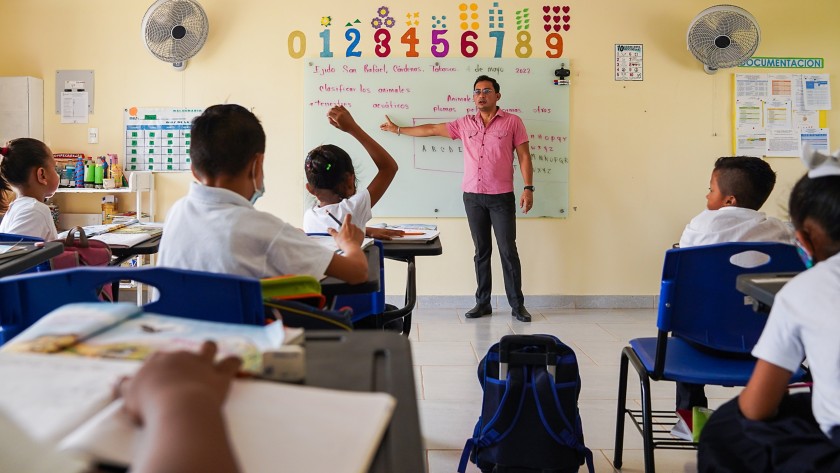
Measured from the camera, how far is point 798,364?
1.20m

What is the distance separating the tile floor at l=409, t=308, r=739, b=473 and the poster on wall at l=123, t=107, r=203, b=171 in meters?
2.06

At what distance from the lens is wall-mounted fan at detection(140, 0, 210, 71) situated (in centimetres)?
485

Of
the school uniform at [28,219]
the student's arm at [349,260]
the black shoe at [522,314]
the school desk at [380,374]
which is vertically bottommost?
the black shoe at [522,314]

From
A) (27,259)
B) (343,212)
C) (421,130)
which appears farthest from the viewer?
(421,130)

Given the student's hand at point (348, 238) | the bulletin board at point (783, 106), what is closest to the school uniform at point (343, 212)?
the student's hand at point (348, 238)

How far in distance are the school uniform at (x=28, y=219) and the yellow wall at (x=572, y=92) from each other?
2.34 m

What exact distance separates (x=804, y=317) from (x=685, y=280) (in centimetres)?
86

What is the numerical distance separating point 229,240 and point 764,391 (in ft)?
3.33

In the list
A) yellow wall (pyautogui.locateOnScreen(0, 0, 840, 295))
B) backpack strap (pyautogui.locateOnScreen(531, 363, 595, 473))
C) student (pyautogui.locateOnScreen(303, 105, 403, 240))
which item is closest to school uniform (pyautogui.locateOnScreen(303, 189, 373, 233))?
student (pyautogui.locateOnScreen(303, 105, 403, 240))

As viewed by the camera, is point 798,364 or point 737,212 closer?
point 798,364

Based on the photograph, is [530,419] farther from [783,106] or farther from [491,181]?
[783,106]

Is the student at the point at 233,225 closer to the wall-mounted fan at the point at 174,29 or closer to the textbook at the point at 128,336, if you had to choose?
the textbook at the point at 128,336

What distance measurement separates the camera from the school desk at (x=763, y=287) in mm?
1394

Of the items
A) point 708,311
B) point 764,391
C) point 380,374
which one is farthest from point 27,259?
point 708,311
